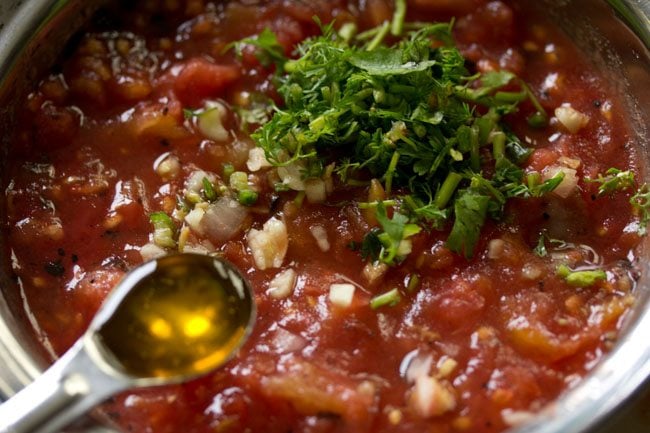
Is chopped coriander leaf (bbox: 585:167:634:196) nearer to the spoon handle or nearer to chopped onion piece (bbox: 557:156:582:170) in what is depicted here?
chopped onion piece (bbox: 557:156:582:170)

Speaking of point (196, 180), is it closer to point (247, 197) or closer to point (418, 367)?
point (247, 197)

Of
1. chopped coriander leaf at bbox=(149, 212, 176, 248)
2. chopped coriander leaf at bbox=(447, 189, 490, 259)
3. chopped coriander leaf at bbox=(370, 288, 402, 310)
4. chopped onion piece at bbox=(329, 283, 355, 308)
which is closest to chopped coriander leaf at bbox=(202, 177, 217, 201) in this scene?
chopped coriander leaf at bbox=(149, 212, 176, 248)

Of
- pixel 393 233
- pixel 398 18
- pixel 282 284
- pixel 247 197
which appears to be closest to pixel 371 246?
pixel 393 233

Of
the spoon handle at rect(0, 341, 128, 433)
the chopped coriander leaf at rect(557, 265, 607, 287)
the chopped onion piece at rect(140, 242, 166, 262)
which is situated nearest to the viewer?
the spoon handle at rect(0, 341, 128, 433)

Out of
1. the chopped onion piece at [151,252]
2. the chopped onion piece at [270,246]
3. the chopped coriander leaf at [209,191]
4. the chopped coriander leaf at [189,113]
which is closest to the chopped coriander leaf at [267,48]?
the chopped coriander leaf at [189,113]

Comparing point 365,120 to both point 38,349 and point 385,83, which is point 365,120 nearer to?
point 385,83

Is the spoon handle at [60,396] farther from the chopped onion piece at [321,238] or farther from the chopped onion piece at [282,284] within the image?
the chopped onion piece at [321,238]

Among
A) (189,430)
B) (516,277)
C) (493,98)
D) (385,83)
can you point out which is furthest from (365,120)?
(189,430)
